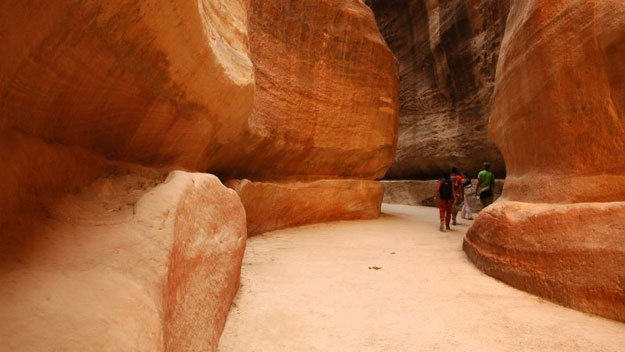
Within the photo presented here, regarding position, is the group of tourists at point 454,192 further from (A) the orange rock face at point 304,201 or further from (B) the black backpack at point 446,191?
(A) the orange rock face at point 304,201

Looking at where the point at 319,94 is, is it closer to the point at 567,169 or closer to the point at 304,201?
the point at 304,201

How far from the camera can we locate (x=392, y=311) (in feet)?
6.91

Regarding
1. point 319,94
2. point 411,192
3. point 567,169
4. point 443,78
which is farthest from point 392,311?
point 443,78

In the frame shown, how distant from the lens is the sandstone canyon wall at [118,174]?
1048 millimetres

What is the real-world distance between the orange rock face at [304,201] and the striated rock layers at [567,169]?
281 cm

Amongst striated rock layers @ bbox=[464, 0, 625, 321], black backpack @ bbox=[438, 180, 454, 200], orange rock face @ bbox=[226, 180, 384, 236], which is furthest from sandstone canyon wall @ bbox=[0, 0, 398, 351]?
black backpack @ bbox=[438, 180, 454, 200]

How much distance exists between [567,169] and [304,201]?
3.77 m

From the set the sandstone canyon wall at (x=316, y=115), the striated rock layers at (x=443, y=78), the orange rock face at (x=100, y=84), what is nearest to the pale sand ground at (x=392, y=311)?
the orange rock face at (x=100, y=84)

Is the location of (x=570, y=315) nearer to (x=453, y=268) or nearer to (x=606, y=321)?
(x=606, y=321)

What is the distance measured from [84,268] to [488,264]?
2964mm

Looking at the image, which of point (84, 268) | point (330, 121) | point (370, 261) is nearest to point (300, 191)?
point (330, 121)

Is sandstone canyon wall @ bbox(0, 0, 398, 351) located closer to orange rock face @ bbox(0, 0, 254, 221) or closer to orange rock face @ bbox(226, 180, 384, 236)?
orange rock face @ bbox(0, 0, 254, 221)

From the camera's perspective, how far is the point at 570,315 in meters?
2.03

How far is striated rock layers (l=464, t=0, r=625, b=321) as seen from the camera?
2.16 m
